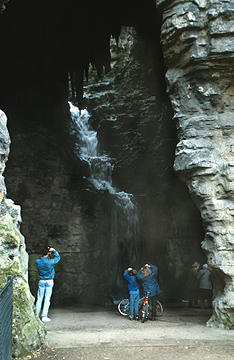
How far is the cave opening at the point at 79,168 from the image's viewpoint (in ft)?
40.9

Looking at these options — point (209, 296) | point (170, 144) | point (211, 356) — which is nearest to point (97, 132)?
point (170, 144)

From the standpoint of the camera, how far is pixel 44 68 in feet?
47.3

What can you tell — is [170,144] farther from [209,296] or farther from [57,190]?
[209,296]

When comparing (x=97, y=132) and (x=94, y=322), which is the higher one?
(x=97, y=132)

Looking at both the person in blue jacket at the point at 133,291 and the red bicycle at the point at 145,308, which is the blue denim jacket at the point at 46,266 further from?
the red bicycle at the point at 145,308

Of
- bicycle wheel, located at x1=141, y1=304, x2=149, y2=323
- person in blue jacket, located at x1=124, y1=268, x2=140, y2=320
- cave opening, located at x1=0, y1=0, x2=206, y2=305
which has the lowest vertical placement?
bicycle wheel, located at x1=141, y1=304, x2=149, y2=323

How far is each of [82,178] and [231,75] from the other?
7229 millimetres

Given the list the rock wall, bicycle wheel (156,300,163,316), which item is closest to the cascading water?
the rock wall

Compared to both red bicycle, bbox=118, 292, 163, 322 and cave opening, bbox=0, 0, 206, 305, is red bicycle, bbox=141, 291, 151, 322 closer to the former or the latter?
red bicycle, bbox=118, 292, 163, 322

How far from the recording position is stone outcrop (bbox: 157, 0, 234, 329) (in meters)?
7.78

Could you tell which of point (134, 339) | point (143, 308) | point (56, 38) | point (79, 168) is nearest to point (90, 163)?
point (79, 168)

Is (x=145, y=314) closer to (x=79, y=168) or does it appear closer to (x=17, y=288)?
(x=17, y=288)

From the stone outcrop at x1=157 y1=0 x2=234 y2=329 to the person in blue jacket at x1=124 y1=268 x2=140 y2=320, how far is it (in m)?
1.76

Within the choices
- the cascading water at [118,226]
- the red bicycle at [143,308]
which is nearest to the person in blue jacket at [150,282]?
the red bicycle at [143,308]
